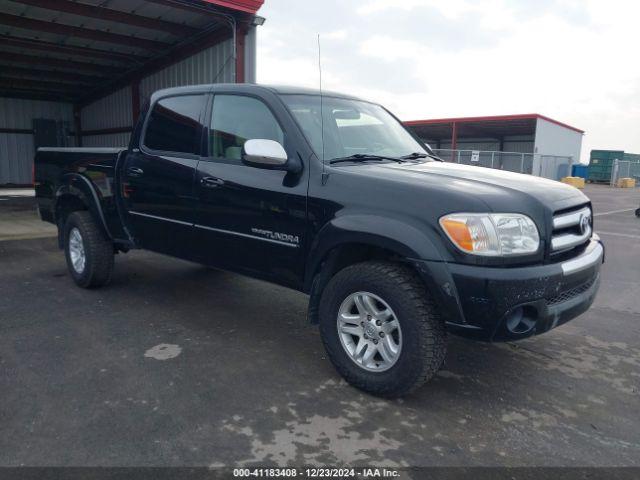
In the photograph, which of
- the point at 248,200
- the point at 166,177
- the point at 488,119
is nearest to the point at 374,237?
the point at 248,200

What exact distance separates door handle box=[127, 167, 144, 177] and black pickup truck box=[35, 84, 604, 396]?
3cm

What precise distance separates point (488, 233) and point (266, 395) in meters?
1.59

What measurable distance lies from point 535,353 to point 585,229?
3.56 feet

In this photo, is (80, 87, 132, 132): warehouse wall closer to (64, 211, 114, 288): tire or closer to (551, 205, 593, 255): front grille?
(64, 211, 114, 288): tire

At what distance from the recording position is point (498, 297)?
103 inches

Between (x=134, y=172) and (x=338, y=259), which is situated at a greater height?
(x=134, y=172)

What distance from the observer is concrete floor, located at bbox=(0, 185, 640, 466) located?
8.30ft

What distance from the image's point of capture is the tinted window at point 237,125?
11.9 feet

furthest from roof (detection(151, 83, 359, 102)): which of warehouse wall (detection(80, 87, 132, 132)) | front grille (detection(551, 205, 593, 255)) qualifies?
warehouse wall (detection(80, 87, 132, 132))

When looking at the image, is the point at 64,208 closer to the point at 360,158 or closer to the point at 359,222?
the point at 360,158

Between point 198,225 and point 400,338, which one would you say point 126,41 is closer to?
point 198,225

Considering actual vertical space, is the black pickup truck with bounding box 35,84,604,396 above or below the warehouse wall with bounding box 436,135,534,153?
below

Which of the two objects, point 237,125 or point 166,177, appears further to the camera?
point 166,177

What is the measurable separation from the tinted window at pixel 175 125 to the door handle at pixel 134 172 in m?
0.22
